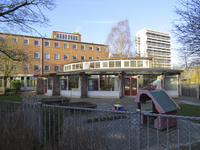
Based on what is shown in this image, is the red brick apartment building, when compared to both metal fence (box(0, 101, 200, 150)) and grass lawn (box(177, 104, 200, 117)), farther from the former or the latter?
metal fence (box(0, 101, 200, 150))

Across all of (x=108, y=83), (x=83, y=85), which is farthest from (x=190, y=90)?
(x=83, y=85)

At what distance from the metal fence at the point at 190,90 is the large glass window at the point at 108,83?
8.95 metres

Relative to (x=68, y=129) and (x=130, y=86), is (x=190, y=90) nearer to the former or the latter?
(x=130, y=86)

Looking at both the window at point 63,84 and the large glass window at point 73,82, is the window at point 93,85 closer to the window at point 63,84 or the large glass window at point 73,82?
the large glass window at point 73,82

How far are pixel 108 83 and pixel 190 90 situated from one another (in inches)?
408

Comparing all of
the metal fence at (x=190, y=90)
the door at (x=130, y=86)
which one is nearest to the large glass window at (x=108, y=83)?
the door at (x=130, y=86)

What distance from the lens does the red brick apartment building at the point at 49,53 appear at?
120 feet

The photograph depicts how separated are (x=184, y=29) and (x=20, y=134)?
8502 mm

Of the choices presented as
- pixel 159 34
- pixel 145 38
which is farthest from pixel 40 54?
pixel 159 34

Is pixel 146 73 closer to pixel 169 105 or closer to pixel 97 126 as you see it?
pixel 169 105

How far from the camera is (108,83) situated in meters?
19.8

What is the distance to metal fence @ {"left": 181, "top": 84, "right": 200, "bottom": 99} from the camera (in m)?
18.4

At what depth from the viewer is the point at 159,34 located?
4124 inches

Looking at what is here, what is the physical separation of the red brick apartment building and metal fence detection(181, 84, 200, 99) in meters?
23.7
